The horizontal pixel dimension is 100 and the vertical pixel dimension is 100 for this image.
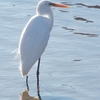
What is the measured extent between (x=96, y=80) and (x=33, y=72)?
0.97 metres

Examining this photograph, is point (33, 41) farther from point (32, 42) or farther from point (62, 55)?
point (62, 55)

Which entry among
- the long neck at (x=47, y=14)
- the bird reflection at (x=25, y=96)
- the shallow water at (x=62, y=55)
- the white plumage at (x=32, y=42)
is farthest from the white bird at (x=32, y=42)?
the shallow water at (x=62, y=55)

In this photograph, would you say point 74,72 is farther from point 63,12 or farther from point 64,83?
point 63,12

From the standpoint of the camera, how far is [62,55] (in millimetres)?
7434

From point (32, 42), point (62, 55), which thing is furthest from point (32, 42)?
point (62, 55)

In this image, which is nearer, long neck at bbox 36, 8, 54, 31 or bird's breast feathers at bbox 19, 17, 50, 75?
bird's breast feathers at bbox 19, 17, 50, 75

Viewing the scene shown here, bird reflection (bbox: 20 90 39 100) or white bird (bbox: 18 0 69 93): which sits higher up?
white bird (bbox: 18 0 69 93)

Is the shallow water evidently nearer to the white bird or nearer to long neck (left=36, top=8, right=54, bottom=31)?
the white bird

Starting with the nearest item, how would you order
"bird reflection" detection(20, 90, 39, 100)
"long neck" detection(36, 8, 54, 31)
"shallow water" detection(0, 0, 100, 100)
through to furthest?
"bird reflection" detection(20, 90, 39, 100)
"shallow water" detection(0, 0, 100, 100)
"long neck" detection(36, 8, 54, 31)

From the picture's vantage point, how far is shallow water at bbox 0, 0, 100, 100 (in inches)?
245

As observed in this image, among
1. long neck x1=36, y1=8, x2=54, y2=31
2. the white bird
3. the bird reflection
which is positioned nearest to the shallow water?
the bird reflection

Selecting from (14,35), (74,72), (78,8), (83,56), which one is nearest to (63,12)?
(78,8)

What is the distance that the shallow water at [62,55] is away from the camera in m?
6.22

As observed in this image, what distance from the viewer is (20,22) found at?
9.16 metres
